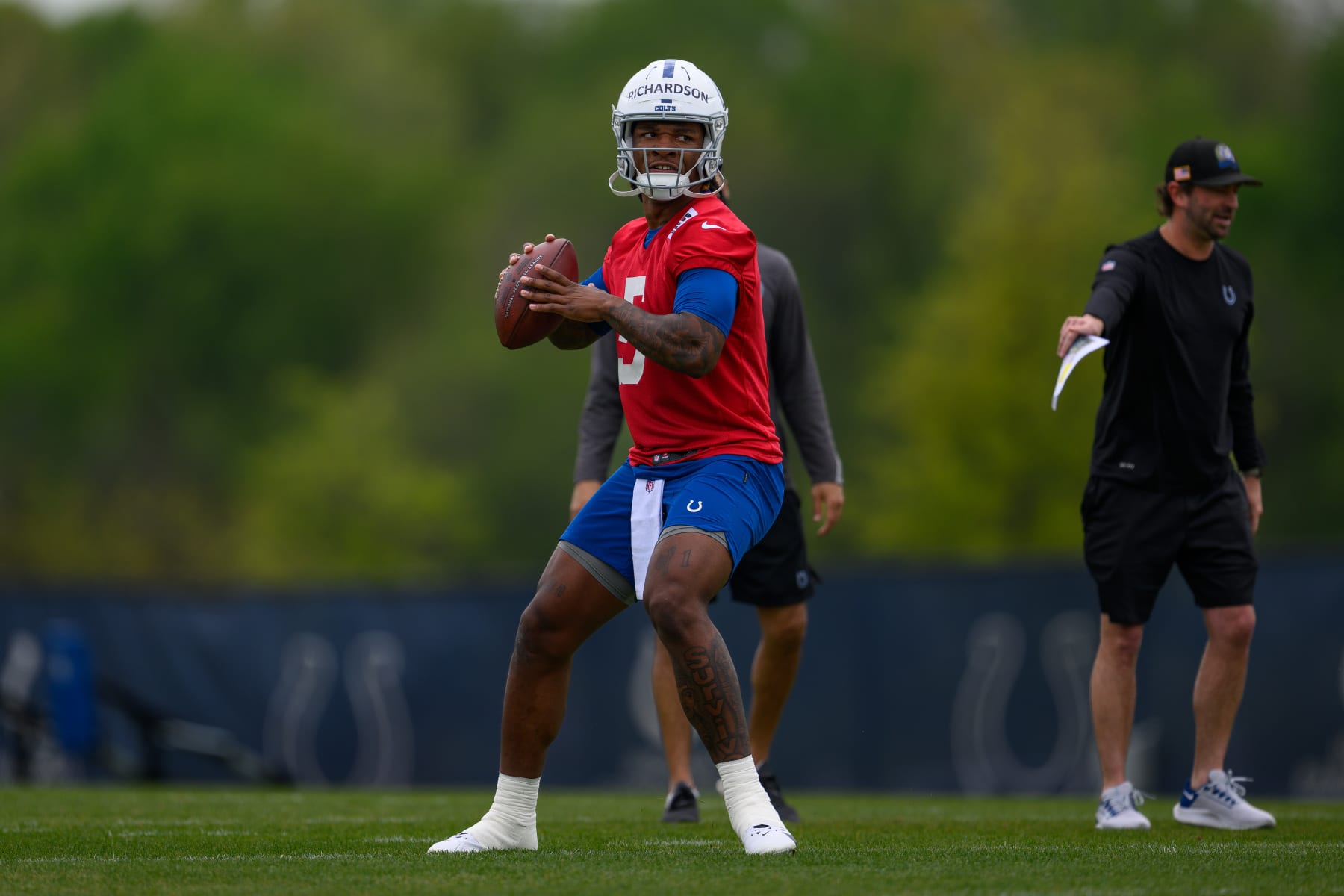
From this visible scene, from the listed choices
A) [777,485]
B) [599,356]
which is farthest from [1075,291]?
[777,485]

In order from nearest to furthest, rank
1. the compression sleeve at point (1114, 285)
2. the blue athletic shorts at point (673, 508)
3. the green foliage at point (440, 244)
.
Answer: the blue athletic shorts at point (673, 508), the compression sleeve at point (1114, 285), the green foliage at point (440, 244)

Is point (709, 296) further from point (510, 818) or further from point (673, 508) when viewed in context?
point (510, 818)

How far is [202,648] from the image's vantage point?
14141mm

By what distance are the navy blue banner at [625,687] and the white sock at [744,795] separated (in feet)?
23.2

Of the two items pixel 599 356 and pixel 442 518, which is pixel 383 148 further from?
pixel 599 356

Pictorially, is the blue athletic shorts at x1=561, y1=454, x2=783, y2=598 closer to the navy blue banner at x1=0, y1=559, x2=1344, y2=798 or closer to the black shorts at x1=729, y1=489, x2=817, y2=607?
the black shorts at x1=729, y1=489, x2=817, y2=607

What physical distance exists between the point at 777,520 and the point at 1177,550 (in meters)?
1.46

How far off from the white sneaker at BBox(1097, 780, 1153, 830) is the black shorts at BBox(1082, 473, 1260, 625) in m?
0.62

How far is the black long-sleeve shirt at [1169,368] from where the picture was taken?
624 cm

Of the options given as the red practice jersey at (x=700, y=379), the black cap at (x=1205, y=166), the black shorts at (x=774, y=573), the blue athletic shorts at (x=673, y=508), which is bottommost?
the black shorts at (x=774, y=573)

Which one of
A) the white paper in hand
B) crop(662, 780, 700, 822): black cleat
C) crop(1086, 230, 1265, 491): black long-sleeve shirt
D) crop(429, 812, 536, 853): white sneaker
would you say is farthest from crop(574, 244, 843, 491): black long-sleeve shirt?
crop(429, 812, 536, 853): white sneaker

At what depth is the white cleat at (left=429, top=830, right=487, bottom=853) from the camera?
4895 mm

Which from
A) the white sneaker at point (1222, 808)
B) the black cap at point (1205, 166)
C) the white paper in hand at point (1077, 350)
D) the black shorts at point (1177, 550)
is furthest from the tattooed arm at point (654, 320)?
the white sneaker at point (1222, 808)

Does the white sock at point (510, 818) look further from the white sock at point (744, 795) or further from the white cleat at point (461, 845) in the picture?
the white sock at point (744, 795)
